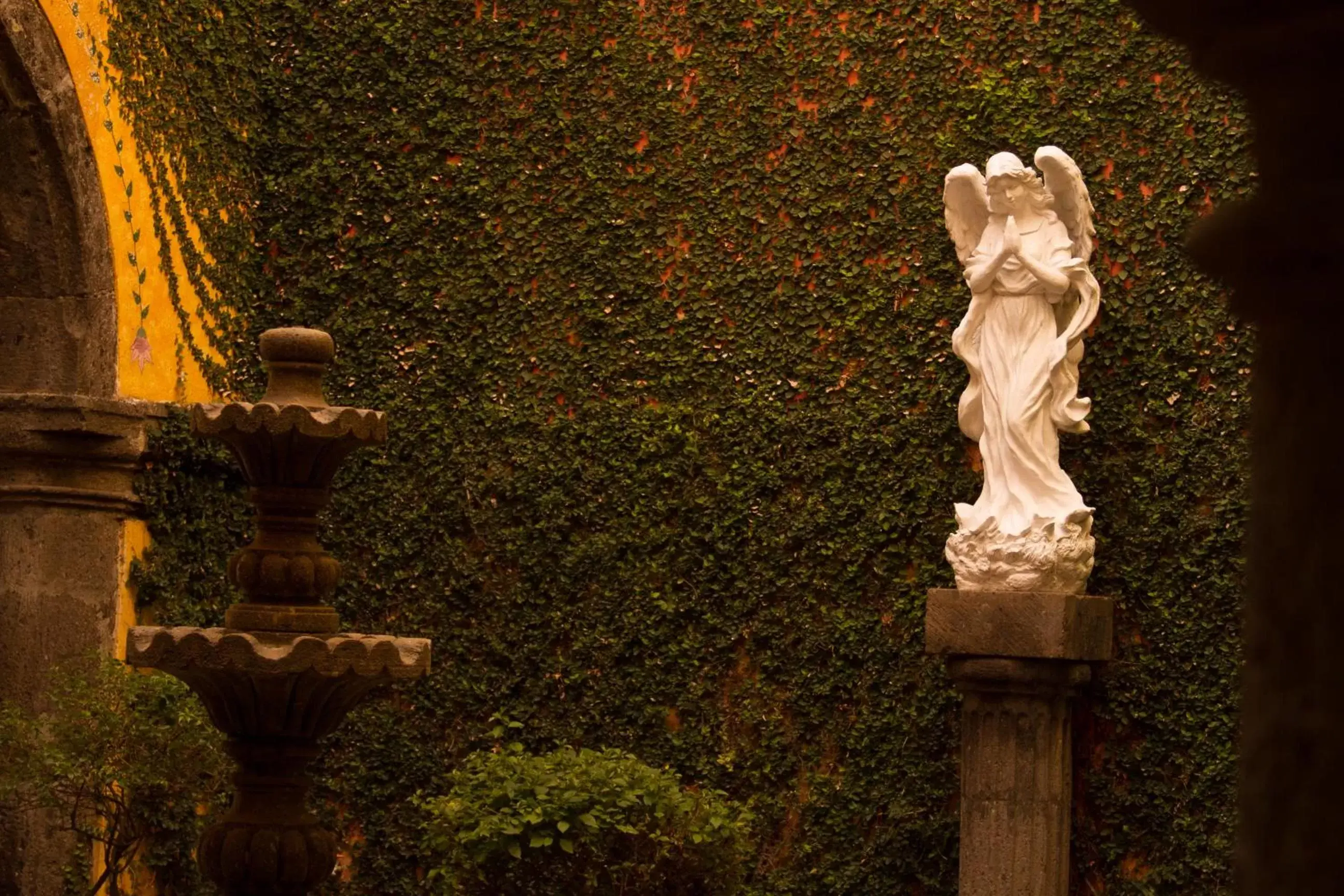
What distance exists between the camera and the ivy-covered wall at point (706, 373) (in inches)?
303

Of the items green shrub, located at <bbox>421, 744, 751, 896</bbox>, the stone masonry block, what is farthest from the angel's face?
green shrub, located at <bbox>421, 744, 751, 896</bbox>

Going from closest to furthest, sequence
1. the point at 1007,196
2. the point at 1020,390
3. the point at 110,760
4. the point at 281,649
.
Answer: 1. the point at 281,649
2. the point at 110,760
3. the point at 1020,390
4. the point at 1007,196

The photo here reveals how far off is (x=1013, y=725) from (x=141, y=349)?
391 cm

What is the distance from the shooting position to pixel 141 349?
812 centimetres

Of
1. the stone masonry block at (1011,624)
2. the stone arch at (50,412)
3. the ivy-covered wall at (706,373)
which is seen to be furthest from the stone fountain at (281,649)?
the ivy-covered wall at (706,373)

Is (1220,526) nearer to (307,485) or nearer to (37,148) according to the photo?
(307,485)

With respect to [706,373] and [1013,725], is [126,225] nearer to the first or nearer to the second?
[706,373]

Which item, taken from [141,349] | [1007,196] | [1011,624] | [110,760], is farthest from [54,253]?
[1011,624]

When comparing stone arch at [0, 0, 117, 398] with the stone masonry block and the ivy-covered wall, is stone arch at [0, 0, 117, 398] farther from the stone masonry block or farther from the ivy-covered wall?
the stone masonry block

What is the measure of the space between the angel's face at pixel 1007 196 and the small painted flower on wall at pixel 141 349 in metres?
3.55

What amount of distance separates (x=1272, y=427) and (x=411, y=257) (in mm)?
7551

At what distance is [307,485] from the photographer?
5.31m

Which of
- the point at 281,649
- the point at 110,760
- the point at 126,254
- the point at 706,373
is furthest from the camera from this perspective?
the point at 706,373

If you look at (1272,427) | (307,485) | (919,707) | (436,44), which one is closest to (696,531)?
(919,707)
